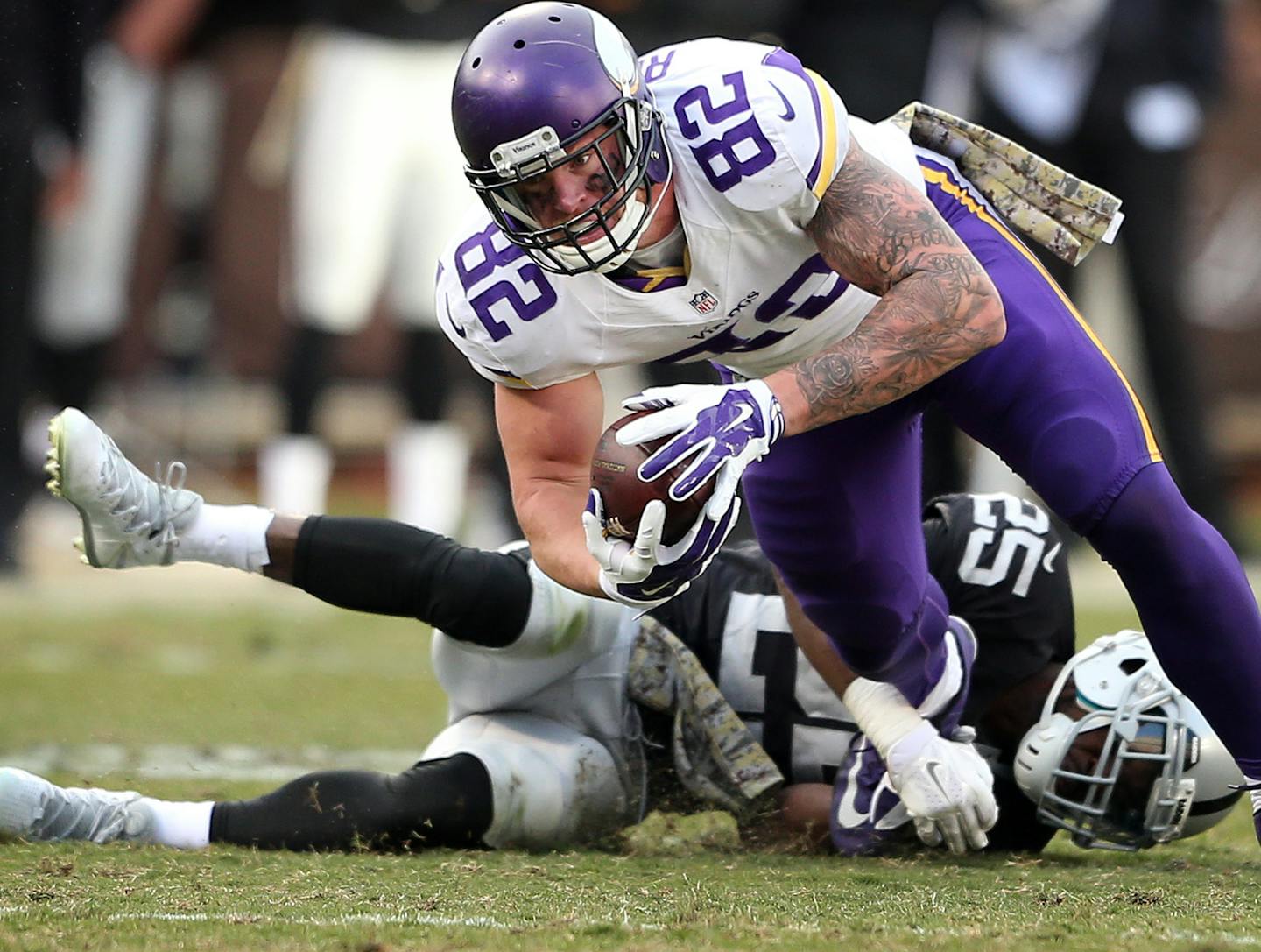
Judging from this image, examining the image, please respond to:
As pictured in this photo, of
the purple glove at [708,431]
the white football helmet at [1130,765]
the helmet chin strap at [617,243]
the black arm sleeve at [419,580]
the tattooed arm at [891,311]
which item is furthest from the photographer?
the black arm sleeve at [419,580]

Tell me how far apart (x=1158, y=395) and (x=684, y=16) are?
2386mm

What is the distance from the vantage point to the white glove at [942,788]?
128 inches

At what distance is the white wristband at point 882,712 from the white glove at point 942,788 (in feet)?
0.07

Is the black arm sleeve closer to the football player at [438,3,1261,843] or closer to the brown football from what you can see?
the football player at [438,3,1261,843]

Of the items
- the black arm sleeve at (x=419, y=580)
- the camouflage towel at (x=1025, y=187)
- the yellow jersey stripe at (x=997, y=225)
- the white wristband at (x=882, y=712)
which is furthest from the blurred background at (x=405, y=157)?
the white wristband at (x=882, y=712)

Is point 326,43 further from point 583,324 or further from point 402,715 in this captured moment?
point 583,324

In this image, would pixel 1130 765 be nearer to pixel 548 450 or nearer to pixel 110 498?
pixel 548 450

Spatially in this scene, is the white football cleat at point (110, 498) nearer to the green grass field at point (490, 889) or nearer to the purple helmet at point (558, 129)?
the green grass field at point (490, 889)

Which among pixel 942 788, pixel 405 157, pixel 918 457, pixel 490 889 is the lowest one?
pixel 490 889

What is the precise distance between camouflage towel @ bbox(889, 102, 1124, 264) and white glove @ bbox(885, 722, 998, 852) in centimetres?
90

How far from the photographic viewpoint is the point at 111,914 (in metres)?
2.64

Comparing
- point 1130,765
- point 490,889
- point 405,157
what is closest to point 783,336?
point 1130,765

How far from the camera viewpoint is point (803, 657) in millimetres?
3600

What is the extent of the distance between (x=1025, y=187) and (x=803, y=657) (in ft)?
3.07
